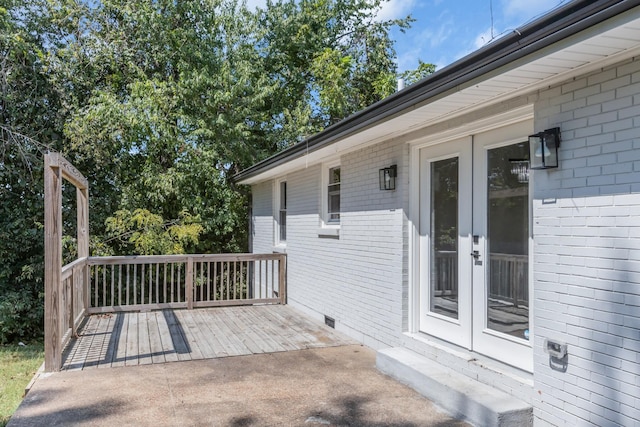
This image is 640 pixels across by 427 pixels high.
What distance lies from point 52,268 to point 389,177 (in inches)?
135

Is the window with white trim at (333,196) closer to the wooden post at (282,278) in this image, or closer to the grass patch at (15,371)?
the wooden post at (282,278)

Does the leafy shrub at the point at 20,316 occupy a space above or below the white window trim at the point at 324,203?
below

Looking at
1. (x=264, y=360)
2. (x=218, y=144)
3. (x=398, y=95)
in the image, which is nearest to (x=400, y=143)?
(x=398, y=95)

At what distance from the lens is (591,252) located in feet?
9.16

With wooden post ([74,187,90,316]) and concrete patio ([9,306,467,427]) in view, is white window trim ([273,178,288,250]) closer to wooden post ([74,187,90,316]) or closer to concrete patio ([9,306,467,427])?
wooden post ([74,187,90,316])

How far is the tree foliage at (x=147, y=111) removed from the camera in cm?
923

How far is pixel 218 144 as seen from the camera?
10.5 meters

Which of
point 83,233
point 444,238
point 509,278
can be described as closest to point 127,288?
point 83,233

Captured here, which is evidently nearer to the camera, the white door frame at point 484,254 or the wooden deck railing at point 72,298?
the white door frame at point 484,254

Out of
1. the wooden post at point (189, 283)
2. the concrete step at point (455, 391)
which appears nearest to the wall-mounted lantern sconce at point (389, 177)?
the concrete step at point (455, 391)

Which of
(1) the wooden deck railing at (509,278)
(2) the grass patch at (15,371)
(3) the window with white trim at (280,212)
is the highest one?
(3) the window with white trim at (280,212)

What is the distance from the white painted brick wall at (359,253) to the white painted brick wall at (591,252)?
1.81 meters

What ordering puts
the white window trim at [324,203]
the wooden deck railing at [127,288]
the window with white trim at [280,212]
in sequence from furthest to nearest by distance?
the window with white trim at [280,212] < the white window trim at [324,203] < the wooden deck railing at [127,288]

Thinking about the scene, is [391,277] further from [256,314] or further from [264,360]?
[256,314]
